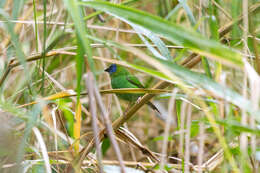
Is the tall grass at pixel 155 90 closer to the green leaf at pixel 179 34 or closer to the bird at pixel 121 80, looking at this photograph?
the green leaf at pixel 179 34

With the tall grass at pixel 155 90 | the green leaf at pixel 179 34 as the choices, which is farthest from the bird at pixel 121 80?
the green leaf at pixel 179 34

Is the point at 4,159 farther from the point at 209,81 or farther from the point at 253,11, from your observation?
the point at 253,11

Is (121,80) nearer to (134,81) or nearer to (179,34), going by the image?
(134,81)

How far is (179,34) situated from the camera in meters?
1.22

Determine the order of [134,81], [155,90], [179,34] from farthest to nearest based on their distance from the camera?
[134,81] → [155,90] → [179,34]

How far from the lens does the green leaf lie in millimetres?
1140

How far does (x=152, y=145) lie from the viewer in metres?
3.92

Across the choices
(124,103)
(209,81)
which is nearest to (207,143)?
(124,103)

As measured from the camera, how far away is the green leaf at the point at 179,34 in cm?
114

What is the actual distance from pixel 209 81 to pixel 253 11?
0.59 m

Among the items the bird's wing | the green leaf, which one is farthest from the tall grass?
the bird's wing

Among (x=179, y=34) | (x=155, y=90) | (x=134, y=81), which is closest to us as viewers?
(x=179, y=34)

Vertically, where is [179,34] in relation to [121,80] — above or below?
above

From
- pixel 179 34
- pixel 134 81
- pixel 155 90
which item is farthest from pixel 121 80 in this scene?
pixel 179 34
